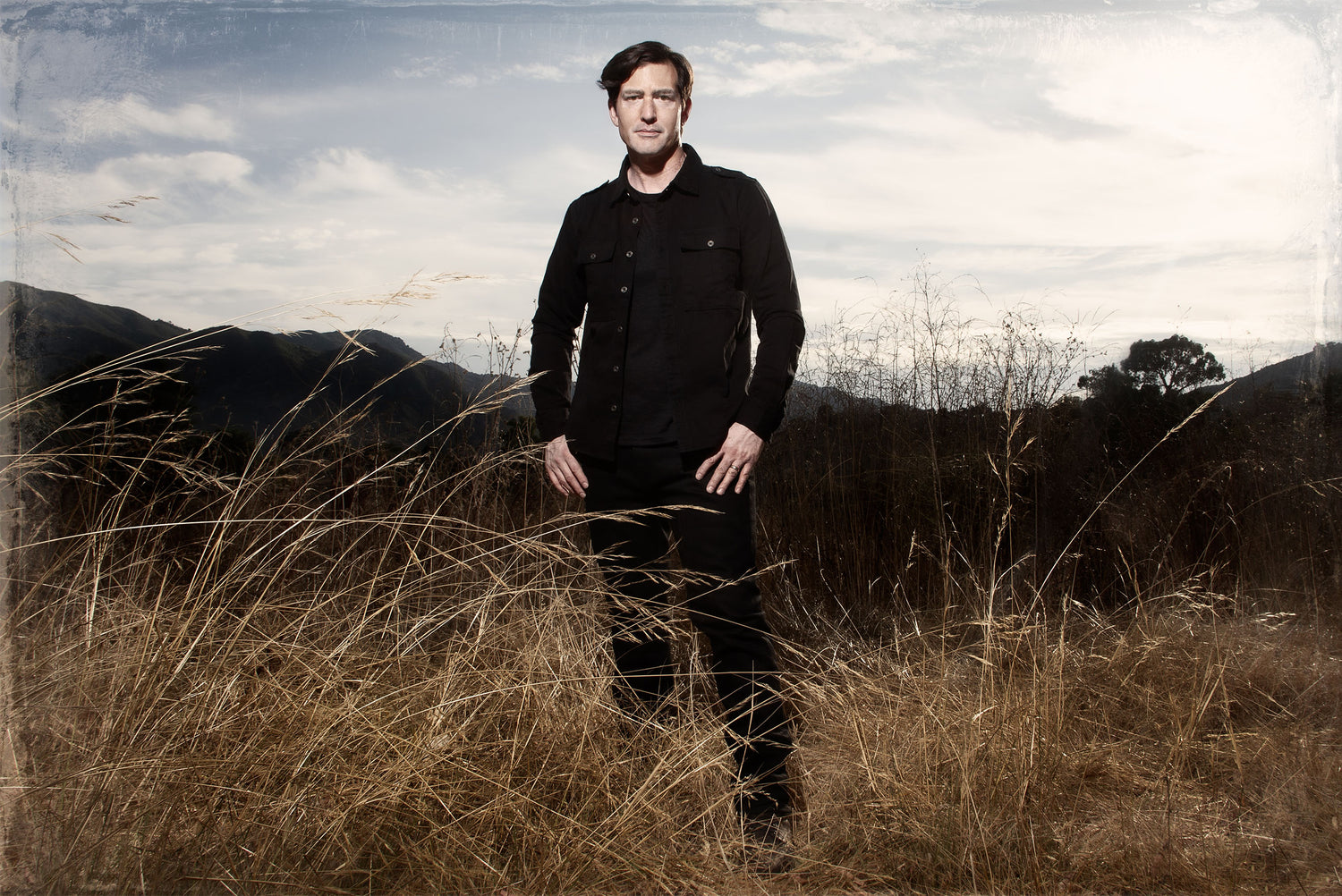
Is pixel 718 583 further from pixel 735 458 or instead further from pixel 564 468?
pixel 564 468

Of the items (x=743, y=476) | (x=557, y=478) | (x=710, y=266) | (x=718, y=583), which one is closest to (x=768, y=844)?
(x=718, y=583)

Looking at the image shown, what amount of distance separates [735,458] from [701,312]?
32 cm

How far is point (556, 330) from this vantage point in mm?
2148

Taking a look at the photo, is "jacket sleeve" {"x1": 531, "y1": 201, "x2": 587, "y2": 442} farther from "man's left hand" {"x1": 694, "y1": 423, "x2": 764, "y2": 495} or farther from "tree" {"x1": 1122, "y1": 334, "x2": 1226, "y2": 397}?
"tree" {"x1": 1122, "y1": 334, "x2": 1226, "y2": 397}

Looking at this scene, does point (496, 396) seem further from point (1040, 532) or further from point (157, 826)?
point (1040, 532)

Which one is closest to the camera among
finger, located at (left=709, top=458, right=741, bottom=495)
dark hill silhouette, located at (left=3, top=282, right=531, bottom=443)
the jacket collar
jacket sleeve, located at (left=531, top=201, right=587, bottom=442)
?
finger, located at (left=709, top=458, right=741, bottom=495)

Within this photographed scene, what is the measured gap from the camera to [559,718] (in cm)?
179

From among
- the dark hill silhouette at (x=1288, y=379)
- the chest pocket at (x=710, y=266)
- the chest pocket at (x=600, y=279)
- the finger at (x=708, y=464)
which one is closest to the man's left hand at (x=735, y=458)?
the finger at (x=708, y=464)

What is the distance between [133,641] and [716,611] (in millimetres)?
1220

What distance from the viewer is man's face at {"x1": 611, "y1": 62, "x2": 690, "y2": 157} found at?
1902mm

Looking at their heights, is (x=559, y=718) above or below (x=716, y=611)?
below

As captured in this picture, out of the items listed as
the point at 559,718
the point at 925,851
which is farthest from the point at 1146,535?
the point at 559,718

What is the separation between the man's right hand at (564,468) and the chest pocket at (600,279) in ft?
0.98

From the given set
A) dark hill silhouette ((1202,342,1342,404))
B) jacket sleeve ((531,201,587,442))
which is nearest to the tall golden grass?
jacket sleeve ((531,201,587,442))
